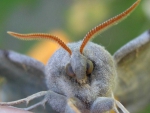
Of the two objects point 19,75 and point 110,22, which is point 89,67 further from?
point 19,75

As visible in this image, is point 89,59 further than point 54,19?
No

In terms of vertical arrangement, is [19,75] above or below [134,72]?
above

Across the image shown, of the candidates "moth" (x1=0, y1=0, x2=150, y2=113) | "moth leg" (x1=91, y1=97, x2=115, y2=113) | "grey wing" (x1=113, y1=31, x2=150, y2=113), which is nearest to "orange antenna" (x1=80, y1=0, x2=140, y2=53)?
"moth" (x1=0, y1=0, x2=150, y2=113)

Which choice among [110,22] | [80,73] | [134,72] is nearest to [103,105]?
[80,73]

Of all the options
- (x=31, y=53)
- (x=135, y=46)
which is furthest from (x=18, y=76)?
(x=31, y=53)

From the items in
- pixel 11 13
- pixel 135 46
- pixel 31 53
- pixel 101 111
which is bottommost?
pixel 101 111

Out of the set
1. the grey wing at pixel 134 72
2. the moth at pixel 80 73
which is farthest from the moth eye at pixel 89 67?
the grey wing at pixel 134 72

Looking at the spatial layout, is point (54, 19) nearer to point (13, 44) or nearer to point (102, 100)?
point (13, 44)

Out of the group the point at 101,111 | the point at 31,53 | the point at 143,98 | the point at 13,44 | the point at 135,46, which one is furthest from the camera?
the point at 13,44
